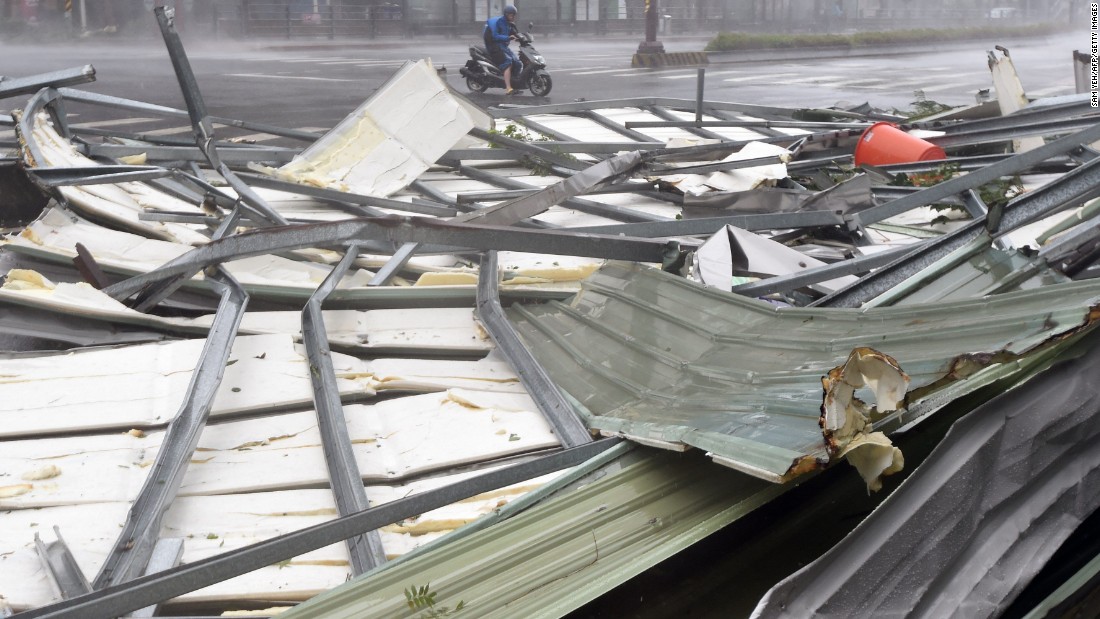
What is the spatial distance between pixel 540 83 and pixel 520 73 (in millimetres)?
358

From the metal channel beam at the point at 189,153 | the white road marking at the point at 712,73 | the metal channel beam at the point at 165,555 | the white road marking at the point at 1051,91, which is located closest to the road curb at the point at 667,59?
the white road marking at the point at 712,73

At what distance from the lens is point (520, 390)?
3.09 m

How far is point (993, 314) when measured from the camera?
91.3 inches

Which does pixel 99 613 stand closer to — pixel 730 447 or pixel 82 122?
pixel 730 447

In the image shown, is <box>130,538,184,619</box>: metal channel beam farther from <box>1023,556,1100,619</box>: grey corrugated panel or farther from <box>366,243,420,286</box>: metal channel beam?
<box>1023,556,1100,619</box>: grey corrugated panel

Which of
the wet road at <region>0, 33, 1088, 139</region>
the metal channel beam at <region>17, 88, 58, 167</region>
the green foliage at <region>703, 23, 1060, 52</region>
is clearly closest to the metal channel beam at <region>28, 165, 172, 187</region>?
the metal channel beam at <region>17, 88, 58, 167</region>

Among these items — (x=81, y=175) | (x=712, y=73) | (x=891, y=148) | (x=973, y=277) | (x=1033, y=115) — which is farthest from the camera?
(x=712, y=73)

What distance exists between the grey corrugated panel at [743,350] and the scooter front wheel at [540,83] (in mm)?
12504

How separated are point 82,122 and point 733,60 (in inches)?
618

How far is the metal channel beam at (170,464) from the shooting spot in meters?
2.16

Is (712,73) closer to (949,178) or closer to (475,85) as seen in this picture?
(475,85)

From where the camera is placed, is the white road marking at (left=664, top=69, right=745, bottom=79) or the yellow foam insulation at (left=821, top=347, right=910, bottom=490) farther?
the white road marking at (left=664, top=69, right=745, bottom=79)

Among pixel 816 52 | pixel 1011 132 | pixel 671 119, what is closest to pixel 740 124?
pixel 671 119

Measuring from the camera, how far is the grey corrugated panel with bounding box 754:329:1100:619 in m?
1.76
